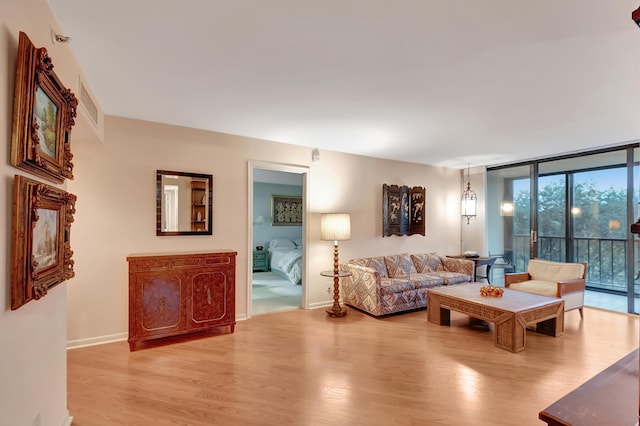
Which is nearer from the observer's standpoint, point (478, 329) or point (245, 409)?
point (245, 409)

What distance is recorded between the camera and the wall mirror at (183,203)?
3600 millimetres

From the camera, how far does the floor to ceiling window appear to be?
457 centimetres

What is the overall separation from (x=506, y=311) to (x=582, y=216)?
308 cm

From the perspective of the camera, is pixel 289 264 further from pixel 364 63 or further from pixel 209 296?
pixel 364 63

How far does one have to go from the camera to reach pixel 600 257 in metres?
5.03

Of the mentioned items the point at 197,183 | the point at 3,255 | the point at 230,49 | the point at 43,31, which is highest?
the point at 230,49

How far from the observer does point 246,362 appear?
2893 mm

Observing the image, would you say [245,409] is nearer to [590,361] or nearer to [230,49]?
[230,49]

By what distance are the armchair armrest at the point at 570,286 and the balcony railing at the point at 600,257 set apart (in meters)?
0.94

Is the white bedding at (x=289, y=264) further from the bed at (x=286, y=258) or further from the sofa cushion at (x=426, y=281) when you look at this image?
the sofa cushion at (x=426, y=281)

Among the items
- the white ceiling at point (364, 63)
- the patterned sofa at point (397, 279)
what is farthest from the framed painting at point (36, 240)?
the patterned sofa at point (397, 279)

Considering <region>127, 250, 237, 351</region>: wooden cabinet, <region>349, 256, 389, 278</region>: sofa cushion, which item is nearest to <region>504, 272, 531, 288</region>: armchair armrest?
<region>349, 256, 389, 278</region>: sofa cushion

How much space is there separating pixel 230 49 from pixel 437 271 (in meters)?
4.71

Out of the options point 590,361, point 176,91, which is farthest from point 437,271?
point 176,91
